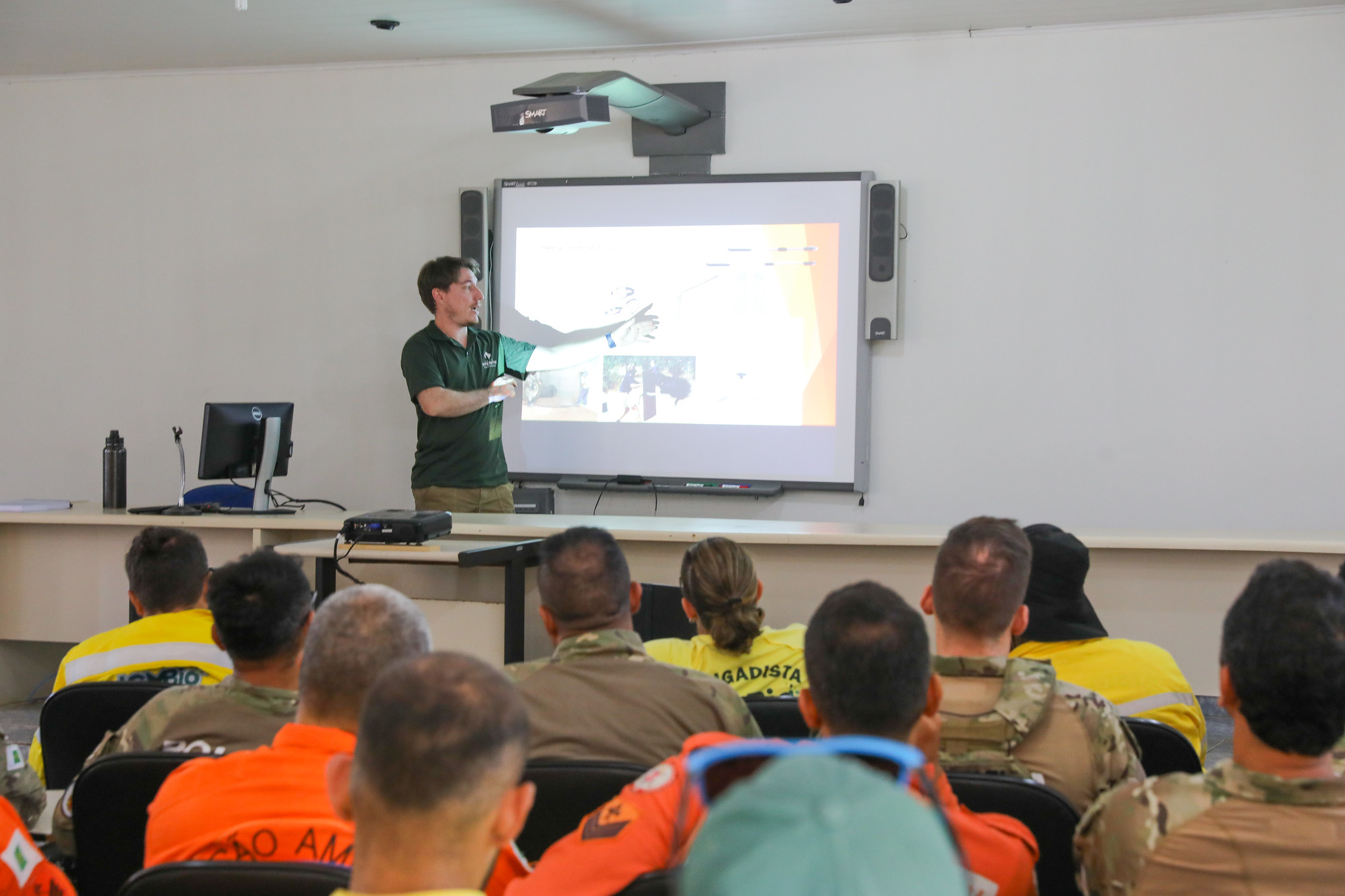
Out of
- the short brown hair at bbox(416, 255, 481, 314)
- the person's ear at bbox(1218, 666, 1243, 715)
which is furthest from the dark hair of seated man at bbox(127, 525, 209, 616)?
the person's ear at bbox(1218, 666, 1243, 715)

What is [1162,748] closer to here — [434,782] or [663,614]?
[434,782]

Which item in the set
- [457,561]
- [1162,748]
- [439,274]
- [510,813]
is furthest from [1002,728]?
[439,274]

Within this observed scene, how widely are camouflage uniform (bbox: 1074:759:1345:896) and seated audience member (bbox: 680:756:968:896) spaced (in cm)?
→ 74

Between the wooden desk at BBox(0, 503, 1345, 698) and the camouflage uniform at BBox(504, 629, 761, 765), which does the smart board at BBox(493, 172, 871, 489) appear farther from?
the camouflage uniform at BBox(504, 629, 761, 765)

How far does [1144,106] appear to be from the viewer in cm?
479

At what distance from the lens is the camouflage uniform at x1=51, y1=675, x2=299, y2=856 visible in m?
1.58

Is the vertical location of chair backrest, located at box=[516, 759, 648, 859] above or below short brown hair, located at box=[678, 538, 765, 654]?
below

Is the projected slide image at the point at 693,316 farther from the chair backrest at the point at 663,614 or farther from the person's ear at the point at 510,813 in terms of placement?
the person's ear at the point at 510,813

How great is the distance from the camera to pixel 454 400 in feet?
13.8

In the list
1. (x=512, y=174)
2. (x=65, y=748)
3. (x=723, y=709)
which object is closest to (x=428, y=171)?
(x=512, y=174)

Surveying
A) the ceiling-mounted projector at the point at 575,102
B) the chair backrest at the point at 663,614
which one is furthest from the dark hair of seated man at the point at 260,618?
the ceiling-mounted projector at the point at 575,102

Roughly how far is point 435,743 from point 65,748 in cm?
147

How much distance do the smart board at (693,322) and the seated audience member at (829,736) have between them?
3.87 m

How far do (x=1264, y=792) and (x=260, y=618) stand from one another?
1418mm
